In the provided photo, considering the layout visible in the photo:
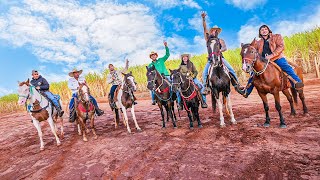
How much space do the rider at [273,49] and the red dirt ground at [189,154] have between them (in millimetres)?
1266

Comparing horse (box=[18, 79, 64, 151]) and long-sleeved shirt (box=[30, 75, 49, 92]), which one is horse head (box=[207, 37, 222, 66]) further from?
long-sleeved shirt (box=[30, 75, 49, 92])

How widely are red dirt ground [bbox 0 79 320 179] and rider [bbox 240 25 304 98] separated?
4.15 feet

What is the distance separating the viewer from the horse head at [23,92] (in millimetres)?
7578

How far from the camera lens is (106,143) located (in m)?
7.58

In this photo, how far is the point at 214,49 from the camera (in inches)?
274

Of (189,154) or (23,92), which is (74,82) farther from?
(189,154)

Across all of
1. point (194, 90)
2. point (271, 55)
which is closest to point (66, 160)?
point (194, 90)

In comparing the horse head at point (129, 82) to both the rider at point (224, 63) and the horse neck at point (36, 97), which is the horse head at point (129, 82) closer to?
the rider at point (224, 63)

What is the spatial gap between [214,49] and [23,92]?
5909mm

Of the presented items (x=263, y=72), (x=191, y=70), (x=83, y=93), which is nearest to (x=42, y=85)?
(x=83, y=93)

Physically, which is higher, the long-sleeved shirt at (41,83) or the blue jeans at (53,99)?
the long-sleeved shirt at (41,83)

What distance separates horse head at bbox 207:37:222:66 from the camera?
6922 millimetres

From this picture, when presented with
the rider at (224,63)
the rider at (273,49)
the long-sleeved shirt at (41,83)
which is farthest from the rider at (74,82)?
the rider at (273,49)

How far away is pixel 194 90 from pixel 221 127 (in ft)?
Result: 4.85
